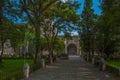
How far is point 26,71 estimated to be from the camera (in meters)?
23.2

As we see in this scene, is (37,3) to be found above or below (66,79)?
above

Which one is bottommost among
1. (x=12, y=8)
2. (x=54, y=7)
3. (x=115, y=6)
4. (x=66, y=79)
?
(x=66, y=79)

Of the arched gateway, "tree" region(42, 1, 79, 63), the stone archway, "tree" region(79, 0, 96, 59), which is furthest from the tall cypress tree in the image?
the stone archway

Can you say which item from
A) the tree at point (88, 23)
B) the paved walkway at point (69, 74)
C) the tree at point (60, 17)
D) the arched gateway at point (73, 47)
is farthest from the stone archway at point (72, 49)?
the paved walkway at point (69, 74)

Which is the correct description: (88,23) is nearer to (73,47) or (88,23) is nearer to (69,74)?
(69,74)

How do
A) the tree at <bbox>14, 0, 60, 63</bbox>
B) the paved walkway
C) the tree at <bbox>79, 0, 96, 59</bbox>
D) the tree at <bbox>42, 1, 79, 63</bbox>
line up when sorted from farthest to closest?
the tree at <bbox>79, 0, 96, 59</bbox> < the tree at <bbox>42, 1, 79, 63</bbox> < the tree at <bbox>14, 0, 60, 63</bbox> < the paved walkway

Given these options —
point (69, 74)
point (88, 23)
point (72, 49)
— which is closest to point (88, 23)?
point (88, 23)

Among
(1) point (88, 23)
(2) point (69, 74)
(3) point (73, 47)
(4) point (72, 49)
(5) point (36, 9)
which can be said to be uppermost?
(3) point (73, 47)

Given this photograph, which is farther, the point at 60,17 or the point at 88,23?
the point at 88,23

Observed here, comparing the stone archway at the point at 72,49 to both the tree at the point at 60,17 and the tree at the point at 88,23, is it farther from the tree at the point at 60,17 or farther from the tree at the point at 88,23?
the tree at the point at 60,17

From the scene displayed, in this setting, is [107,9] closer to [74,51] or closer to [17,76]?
[17,76]

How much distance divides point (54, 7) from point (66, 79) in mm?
23768

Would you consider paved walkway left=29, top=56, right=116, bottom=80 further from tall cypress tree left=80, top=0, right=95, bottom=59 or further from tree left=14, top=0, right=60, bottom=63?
tall cypress tree left=80, top=0, right=95, bottom=59

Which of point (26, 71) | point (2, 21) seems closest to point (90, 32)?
point (2, 21)
